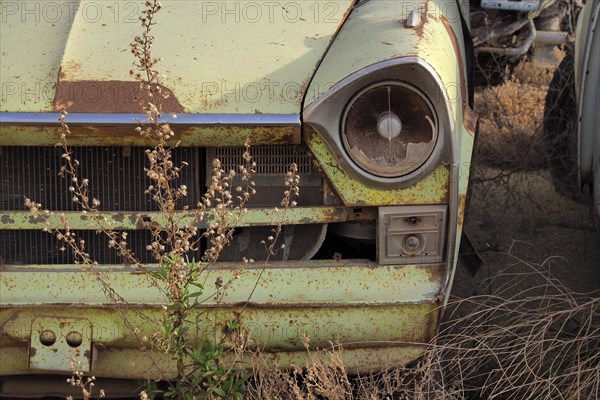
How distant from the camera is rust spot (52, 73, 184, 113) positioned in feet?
10.0

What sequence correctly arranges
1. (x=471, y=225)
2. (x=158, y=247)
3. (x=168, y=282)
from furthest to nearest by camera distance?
(x=471, y=225), (x=158, y=247), (x=168, y=282)

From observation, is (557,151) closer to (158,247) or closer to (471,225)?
(471,225)

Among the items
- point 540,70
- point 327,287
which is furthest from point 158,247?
point 540,70

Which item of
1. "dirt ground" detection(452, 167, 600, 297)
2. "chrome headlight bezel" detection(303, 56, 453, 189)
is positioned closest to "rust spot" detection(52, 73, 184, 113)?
"chrome headlight bezel" detection(303, 56, 453, 189)

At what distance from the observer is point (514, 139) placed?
219 inches

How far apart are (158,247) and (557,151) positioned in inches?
118

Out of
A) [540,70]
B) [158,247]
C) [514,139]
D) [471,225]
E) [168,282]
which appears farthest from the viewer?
[540,70]

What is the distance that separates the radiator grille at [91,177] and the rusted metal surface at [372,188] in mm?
397

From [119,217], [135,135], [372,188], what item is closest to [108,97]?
[135,135]

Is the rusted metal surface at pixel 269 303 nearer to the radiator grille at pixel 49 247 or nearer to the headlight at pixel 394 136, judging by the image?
the radiator grille at pixel 49 247

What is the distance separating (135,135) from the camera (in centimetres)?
304

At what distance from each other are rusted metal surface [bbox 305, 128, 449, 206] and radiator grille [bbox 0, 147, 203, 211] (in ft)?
1.30

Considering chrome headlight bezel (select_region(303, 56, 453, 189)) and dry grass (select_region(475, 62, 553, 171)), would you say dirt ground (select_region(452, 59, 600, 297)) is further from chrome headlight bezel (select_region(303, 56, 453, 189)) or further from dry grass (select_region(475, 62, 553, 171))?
chrome headlight bezel (select_region(303, 56, 453, 189))

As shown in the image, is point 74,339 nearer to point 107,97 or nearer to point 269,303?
point 269,303
